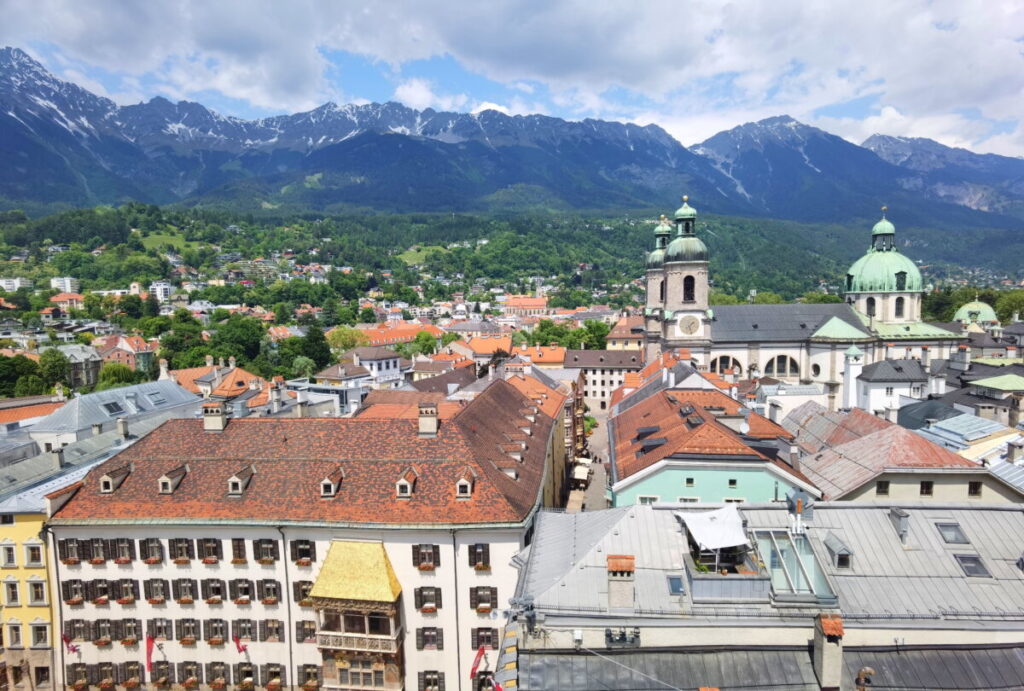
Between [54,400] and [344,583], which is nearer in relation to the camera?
[344,583]

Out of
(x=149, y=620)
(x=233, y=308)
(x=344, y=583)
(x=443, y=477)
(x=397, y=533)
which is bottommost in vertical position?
(x=149, y=620)

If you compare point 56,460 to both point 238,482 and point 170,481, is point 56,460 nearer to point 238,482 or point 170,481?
point 170,481

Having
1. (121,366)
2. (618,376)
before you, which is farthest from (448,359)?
(121,366)

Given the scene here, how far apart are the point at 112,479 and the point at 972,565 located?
35.9 metres

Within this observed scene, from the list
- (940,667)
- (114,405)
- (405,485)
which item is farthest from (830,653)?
(114,405)

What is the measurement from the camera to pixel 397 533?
2820 centimetres

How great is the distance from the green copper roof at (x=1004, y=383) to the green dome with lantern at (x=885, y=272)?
3217 centimetres

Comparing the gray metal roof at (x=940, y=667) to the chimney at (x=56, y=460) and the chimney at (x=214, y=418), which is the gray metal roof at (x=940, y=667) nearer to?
the chimney at (x=214, y=418)

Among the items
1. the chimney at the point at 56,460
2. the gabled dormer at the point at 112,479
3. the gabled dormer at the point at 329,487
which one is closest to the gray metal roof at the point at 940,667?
the gabled dormer at the point at 329,487

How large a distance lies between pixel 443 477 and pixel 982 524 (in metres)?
21.0

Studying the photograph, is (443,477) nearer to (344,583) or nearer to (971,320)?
(344,583)

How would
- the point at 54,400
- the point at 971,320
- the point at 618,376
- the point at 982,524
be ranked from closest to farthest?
the point at 982,524 → the point at 54,400 → the point at 618,376 → the point at 971,320

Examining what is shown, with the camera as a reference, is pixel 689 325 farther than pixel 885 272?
A: No

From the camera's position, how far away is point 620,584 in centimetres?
1797
